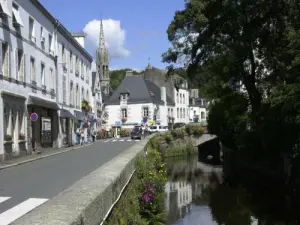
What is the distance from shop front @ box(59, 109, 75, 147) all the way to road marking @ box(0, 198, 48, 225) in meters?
25.1

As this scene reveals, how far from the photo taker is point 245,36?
22484 millimetres

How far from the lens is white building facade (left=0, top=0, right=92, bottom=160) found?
21.6m

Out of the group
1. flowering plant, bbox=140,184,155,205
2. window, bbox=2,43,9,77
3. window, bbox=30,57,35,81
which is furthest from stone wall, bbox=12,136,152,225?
window, bbox=30,57,35,81

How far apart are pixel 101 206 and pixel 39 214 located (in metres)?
1.42

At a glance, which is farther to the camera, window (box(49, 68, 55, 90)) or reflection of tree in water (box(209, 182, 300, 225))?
window (box(49, 68, 55, 90))

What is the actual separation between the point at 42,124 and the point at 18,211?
21.6 metres

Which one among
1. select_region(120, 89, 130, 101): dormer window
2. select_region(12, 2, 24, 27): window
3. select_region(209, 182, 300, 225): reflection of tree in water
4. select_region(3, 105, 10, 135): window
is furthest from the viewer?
select_region(120, 89, 130, 101): dormer window

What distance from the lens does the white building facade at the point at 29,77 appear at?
2159cm

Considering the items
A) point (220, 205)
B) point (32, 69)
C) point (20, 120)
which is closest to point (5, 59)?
point (20, 120)

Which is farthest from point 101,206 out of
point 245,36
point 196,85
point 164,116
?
point 164,116

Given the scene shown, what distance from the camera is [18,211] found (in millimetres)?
7855

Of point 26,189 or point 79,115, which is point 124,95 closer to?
point 79,115

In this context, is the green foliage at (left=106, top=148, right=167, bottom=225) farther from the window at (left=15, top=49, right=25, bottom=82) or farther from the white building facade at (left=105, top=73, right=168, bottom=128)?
the white building facade at (left=105, top=73, right=168, bottom=128)

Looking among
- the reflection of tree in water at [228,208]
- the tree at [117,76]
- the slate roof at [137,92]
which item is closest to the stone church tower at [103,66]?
the tree at [117,76]
